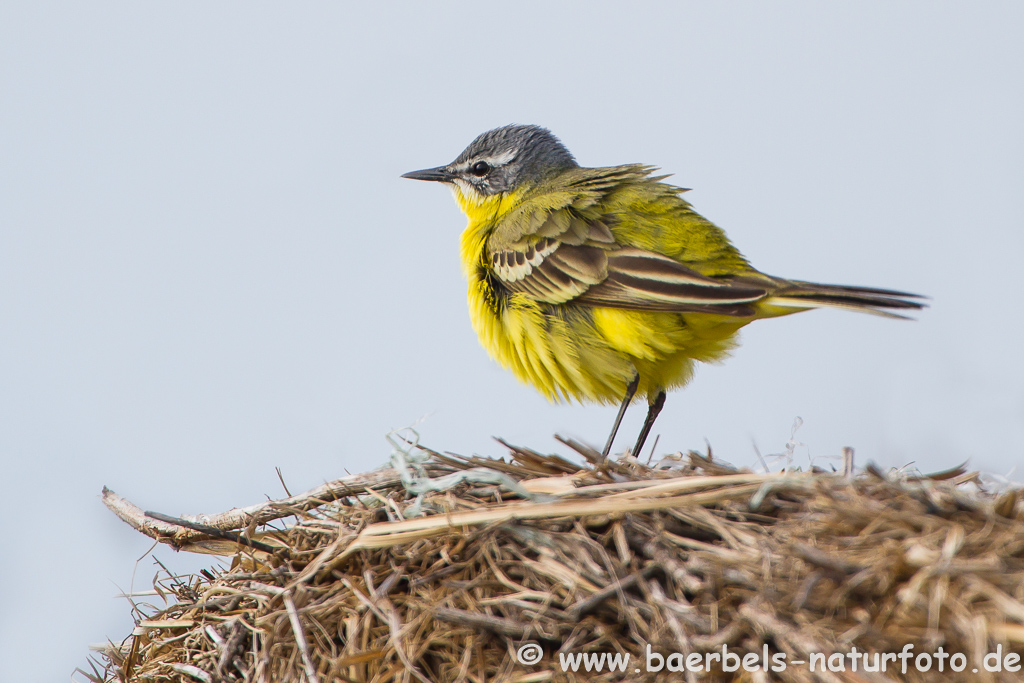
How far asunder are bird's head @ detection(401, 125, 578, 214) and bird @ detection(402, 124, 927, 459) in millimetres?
738

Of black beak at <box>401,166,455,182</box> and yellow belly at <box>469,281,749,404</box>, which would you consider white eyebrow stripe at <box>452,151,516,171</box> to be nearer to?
black beak at <box>401,166,455,182</box>

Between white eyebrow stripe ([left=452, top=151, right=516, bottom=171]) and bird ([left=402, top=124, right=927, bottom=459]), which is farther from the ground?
white eyebrow stripe ([left=452, top=151, right=516, bottom=171])

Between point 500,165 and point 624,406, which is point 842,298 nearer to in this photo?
point 624,406

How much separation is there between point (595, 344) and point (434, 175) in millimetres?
2785

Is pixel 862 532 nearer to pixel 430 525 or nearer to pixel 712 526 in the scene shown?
pixel 712 526

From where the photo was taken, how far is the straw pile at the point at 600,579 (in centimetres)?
261

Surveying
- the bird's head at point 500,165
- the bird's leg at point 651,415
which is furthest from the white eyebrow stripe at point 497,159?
the bird's leg at point 651,415

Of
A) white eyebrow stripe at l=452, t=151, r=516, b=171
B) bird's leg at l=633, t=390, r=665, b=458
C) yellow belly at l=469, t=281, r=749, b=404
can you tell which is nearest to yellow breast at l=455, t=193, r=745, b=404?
yellow belly at l=469, t=281, r=749, b=404

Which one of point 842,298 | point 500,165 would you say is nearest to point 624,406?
point 842,298

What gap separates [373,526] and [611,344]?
2.13 m

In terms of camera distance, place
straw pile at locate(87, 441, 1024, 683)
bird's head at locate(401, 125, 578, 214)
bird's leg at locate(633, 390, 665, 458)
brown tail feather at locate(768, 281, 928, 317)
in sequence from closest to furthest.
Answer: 1. straw pile at locate(87, 441, 1024, 683)
2. brown tail feather at locate(768, 281, 928, 317)
3. bird's leg at locate(633, 390, 665, 458)
4. bird's head at locate(401, 125, 578, 214)

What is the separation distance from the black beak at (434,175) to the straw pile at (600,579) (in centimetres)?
370

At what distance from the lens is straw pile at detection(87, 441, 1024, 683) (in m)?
2.61

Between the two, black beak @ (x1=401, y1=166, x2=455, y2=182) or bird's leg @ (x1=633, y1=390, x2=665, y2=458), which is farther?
black beak @ (x1=401, y1=166, x2=455, y2=182)
